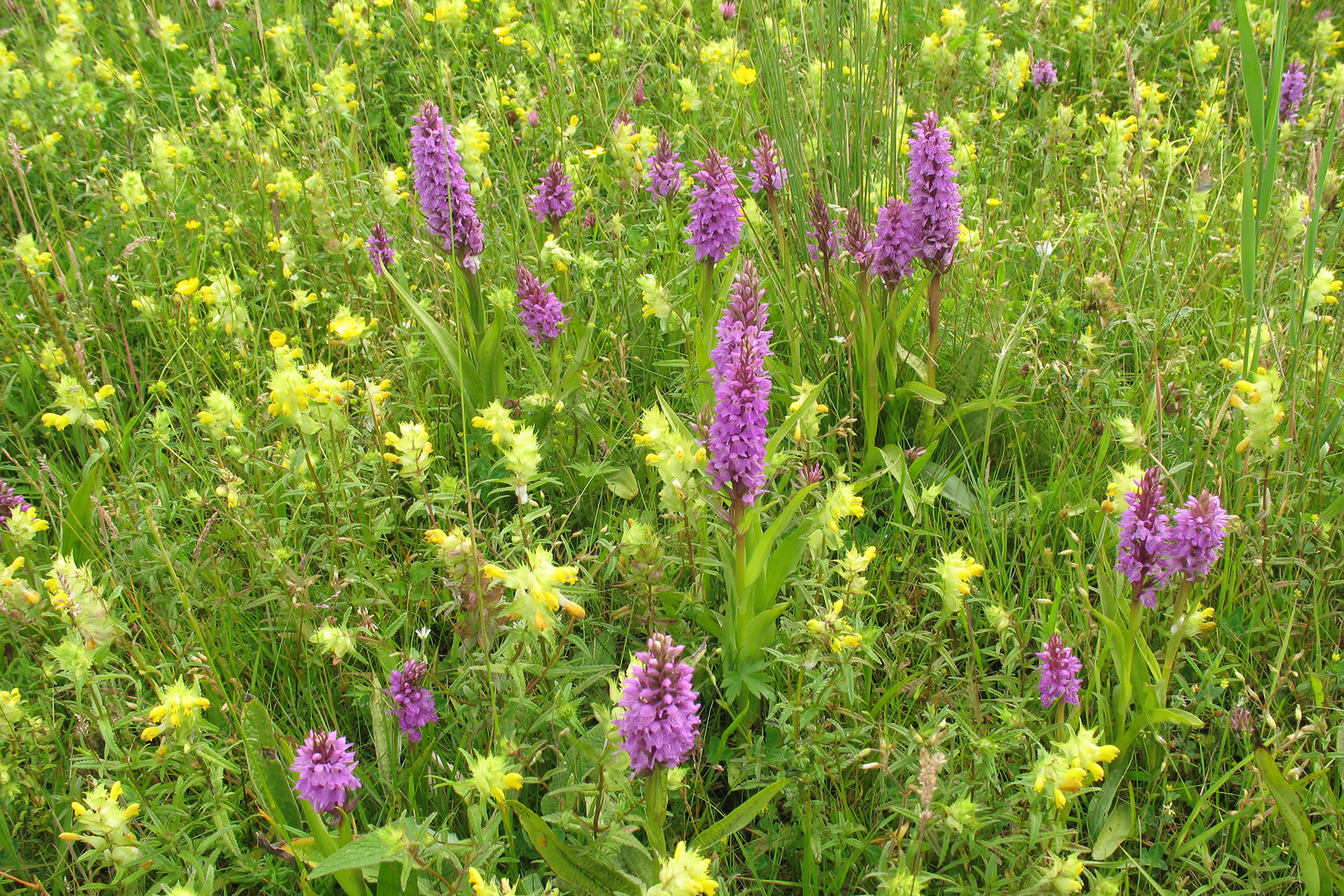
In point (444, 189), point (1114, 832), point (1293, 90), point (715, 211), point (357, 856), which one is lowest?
point (1114, 832)

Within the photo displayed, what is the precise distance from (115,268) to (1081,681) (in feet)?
9.93

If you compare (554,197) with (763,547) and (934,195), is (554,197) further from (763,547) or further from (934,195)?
(763,547)

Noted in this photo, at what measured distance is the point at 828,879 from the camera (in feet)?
5.36

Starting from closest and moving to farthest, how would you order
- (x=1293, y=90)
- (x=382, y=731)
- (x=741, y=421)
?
(x=741, y=421) → (x=382, y=731) → (x=1293, y=90)

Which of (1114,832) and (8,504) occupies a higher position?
(8,504)

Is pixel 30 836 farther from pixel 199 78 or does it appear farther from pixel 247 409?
pixel 199 78

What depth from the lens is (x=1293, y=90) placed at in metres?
3.58

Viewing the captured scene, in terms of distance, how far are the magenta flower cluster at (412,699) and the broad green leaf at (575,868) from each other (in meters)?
0.30

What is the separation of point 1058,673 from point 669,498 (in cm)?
79

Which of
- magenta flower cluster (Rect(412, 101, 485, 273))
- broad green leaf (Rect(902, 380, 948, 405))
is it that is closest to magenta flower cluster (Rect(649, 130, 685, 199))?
magenta flower cluster (Rect(412, 101, 485, 273))

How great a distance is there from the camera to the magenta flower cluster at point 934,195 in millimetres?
2184

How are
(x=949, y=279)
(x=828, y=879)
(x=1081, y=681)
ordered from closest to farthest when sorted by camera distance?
1. (x=828, y=879)
2. (x=1081, y=681)
3. (x=949, y=279)

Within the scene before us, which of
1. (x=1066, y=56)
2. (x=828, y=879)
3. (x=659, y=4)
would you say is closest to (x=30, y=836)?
(x=828, y=879)

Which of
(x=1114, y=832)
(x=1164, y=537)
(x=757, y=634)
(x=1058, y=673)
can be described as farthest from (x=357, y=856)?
(x=1164, y=537)
